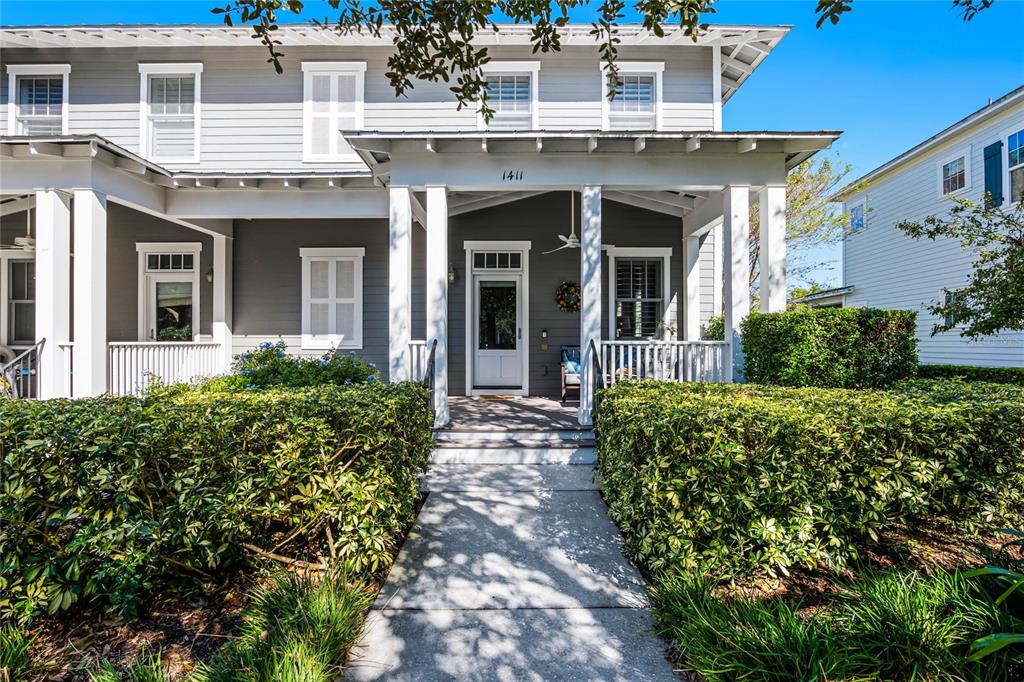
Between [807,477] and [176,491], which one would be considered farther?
[807,477]

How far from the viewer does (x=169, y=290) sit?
30.9ft

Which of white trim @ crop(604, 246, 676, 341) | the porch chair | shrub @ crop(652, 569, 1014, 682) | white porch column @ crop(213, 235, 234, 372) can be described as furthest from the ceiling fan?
shrub @ crop(652, 569, 1014, 682)

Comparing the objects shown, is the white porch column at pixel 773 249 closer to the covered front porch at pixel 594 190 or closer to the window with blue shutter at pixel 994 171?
the covered front porch at pixel 594 190

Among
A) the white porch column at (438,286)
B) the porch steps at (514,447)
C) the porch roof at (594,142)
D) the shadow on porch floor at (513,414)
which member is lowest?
the porch steps at (514,447)

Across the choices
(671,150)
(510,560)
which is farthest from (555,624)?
(671,150)

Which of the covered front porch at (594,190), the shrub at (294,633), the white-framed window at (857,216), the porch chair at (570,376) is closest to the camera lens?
the shrub at (294,633)

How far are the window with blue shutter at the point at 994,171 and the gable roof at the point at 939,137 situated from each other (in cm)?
71

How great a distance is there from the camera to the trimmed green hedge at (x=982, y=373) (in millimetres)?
7219

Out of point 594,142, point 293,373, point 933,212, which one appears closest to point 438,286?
point 293,373

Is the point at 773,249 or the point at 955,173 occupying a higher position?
the point at 955,173

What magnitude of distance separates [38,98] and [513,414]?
1086 cm

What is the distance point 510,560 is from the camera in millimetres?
3525

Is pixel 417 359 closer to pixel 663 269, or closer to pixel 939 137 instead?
pixel 663 269

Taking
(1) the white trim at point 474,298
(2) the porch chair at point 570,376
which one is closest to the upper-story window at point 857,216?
(1) the white trim at point 474,298
